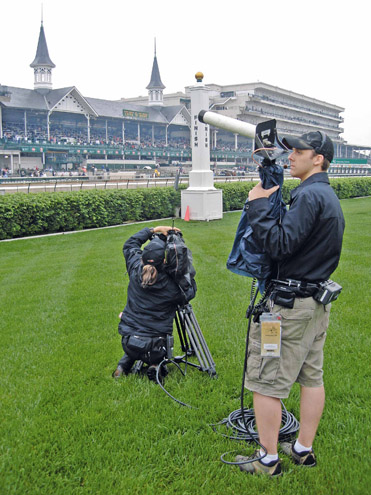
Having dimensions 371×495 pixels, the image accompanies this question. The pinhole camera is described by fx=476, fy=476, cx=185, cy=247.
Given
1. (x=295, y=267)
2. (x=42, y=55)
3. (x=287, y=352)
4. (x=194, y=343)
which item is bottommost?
(x=194, y=343)

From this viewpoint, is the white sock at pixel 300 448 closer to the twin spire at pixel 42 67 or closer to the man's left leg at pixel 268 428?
the man's left leg at pixel 268 428

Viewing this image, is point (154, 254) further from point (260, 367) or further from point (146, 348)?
point (260, 367)

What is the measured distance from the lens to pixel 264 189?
8.61ft

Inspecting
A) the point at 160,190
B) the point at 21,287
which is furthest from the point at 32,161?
the point at 21,287

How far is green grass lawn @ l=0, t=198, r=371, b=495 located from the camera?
109 inches

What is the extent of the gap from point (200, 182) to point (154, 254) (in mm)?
14736

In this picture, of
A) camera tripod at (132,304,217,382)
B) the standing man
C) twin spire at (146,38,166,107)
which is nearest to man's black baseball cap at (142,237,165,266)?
camera tripod at (132,304,217,382)

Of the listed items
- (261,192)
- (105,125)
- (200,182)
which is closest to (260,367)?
(261,192)

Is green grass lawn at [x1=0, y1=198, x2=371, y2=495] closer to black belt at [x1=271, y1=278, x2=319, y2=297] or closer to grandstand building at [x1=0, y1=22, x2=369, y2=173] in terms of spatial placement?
black belt at [x1=271, y1=278, x2=319, y2=297]

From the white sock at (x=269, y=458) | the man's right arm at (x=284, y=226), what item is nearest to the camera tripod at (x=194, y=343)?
the white sock at (x=269, y=458)

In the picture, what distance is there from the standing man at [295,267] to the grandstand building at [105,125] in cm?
4788

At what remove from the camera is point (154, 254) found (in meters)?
3.73

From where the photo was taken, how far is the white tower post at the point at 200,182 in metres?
17.8

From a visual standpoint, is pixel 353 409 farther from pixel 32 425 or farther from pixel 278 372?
pixel 32 425
